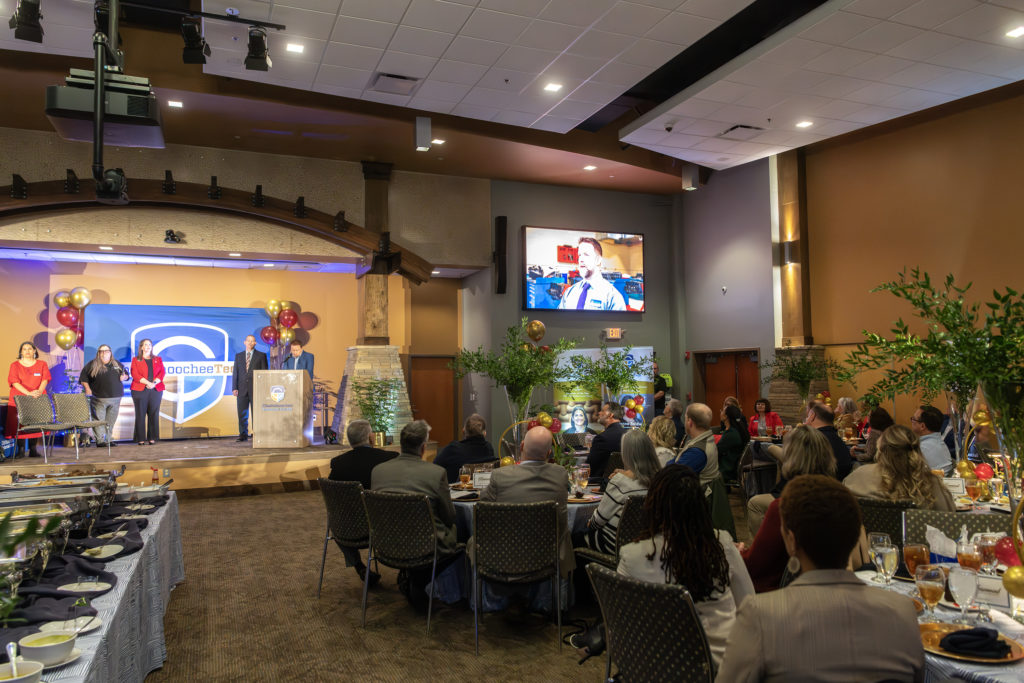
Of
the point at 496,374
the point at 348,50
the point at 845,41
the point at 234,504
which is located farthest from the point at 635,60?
the point at 234,504

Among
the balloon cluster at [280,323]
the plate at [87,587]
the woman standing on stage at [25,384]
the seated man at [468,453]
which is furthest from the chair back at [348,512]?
the balloon cluster at [280,323]

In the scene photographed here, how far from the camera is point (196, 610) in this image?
4801mm

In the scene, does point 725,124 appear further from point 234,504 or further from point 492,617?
point 234,504

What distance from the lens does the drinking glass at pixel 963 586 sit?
6.80 feet

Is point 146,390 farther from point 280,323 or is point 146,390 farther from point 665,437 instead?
point 665,437

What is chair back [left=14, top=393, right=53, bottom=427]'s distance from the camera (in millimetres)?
9320

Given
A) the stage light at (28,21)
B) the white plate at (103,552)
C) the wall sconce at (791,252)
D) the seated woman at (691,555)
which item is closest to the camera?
the seated woman at (691,555)

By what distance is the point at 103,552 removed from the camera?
304cm

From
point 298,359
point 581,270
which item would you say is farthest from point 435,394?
point 581,270

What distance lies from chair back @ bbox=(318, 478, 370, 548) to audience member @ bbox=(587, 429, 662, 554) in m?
1.68

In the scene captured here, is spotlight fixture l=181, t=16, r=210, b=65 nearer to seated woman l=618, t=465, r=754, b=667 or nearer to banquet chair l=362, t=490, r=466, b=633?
banquet chair l=362, t=490, r=466, b=633

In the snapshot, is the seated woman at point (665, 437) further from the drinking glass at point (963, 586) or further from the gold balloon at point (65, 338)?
the gold balloon at point (65, 338)

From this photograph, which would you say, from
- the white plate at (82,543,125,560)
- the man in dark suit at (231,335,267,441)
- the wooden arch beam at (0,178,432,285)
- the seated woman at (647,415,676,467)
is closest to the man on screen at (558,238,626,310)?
the wooden arch beam at (0,178,432,285)

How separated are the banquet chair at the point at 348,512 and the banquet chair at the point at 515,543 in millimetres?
1028
